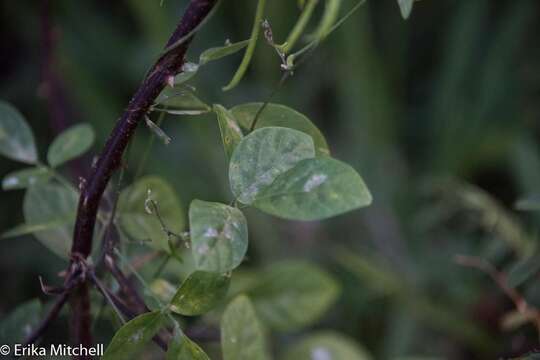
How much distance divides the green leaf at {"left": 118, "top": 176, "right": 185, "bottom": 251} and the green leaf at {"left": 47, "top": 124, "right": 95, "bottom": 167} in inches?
2.1

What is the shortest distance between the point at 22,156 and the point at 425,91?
3.67 feet

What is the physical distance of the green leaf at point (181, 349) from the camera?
42cm

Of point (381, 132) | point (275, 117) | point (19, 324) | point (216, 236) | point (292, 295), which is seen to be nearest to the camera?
point (216, 236)

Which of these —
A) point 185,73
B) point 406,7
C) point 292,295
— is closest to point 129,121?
point 185,73

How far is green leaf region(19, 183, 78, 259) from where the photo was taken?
1.88 feet

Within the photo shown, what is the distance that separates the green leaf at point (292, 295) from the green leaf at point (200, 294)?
31 centimetres

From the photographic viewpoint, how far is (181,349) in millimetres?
420

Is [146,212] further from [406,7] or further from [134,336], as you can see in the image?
[406,7]

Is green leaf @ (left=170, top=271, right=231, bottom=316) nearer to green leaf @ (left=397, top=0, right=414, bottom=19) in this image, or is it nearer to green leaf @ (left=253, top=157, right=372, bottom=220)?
green leaf @ (left=253, top=157, right=372, bottom=220)

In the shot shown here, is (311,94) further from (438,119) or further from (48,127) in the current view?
(48,127)

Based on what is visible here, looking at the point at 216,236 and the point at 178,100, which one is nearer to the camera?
the point at 216,236

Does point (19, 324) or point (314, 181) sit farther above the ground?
point (314, 181)

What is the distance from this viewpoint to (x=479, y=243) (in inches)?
47.5

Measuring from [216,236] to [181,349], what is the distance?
107 mm
